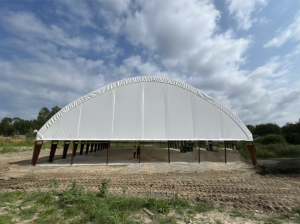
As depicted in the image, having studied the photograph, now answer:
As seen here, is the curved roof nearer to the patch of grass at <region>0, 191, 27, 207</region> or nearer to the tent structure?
the tent structure

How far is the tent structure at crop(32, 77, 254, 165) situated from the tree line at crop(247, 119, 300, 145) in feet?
85.9

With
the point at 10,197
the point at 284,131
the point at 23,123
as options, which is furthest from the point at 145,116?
the point at 23,123

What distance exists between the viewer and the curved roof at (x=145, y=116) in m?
13.0

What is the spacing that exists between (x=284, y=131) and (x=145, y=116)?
144ft

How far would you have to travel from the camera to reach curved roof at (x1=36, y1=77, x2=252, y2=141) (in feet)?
42.6

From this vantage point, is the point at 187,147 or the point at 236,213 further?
the point at 187,147

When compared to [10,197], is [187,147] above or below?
above

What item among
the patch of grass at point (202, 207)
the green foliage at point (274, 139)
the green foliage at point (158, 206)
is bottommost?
the patch of grass at point (202, 207)

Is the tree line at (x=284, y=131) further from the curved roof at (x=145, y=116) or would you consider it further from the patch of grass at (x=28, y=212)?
the patch of grass at (x=28, y=212)

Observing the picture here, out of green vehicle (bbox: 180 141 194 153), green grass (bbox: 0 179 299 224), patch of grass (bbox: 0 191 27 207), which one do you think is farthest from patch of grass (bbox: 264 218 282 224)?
green vehicle (bbox: 180 141 194 153)

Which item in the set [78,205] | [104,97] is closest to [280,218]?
[78,205]

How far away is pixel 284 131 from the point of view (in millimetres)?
40844

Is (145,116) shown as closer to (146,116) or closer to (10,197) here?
(146,116)

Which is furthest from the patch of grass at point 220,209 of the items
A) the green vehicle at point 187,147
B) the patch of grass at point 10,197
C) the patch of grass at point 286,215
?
the green vehicle at point 187,147
